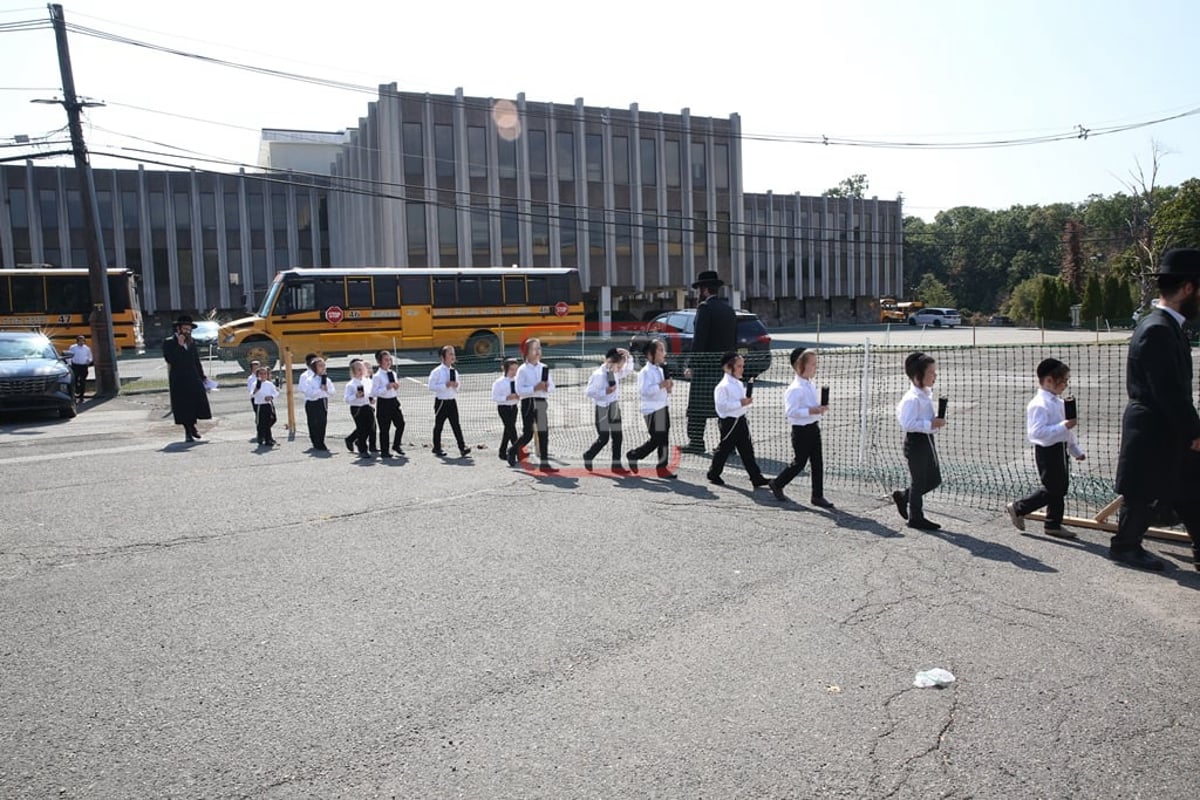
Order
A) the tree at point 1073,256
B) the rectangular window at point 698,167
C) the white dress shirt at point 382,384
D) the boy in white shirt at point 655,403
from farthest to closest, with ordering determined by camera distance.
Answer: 1. the tree at point 1073,256
2. the rectangular window at point 698,167
3. the white dress shirt at point 382,384
4. the boy in white shirt at point 655,403

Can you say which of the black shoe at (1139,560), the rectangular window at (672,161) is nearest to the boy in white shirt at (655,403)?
the black shoe at (1139,560)

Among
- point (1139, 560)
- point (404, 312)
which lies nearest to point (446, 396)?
point (1139, 560)

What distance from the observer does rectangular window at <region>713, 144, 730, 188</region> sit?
48875 mm

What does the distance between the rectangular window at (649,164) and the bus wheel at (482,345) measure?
21.1 m

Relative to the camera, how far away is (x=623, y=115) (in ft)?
153

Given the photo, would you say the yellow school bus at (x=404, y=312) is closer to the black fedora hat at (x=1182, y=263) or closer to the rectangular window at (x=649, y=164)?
the rectangular window at (x=649, y=164)

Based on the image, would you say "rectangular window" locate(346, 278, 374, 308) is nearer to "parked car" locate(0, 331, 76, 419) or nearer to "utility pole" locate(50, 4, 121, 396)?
"utility pole" locate(50, 4, 121, 396)

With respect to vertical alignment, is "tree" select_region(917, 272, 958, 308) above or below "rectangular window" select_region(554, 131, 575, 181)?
below

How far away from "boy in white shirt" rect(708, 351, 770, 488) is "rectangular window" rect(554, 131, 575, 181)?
125 ft

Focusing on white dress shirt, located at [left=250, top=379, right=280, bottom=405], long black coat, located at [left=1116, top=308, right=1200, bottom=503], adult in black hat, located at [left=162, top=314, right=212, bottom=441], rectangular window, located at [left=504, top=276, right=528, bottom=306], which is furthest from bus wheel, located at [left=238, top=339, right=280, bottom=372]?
long black coat, located at [left=1116, top=308, right=1200, bottom=503]

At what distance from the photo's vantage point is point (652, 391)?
33.7 ft

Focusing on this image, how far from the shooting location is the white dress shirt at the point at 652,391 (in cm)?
1024

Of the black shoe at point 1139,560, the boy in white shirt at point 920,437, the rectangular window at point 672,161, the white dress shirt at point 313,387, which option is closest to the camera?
the black shoe at point 1139,560

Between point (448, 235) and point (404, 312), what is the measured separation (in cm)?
1621
